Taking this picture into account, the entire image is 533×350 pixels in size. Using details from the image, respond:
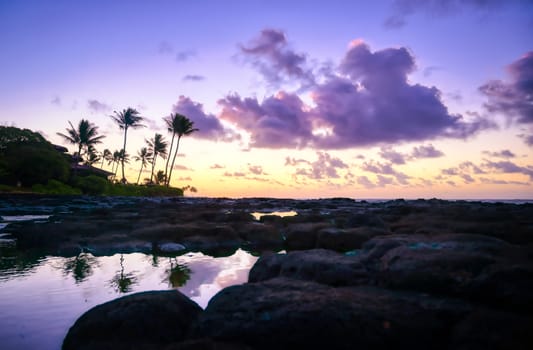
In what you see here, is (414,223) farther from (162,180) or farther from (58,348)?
(162,180)

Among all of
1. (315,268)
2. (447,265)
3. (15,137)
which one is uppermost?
(15,137)

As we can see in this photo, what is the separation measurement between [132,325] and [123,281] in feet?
8.05

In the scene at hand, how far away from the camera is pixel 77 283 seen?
16.7ft

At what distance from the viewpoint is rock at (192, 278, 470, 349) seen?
2.72m

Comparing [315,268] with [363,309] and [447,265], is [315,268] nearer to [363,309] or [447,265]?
[363,309]

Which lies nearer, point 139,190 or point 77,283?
point 77,283

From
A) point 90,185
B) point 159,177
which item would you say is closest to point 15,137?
point 90,185

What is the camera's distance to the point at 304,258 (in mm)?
4527

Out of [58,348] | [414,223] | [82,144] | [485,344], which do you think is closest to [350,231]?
[414,223]

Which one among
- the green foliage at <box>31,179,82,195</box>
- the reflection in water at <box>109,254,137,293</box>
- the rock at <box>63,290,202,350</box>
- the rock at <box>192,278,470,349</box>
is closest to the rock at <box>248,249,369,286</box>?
the rock at <box>192,278,470,349</box>

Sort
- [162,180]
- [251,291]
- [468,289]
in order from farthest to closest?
1. [162,180]
2. [251,291]
3. [468,289]

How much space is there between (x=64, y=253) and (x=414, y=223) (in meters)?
9.05

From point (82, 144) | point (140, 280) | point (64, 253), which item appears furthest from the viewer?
point (82, 144)

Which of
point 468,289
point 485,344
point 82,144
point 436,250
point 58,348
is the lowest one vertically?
point 58,348
